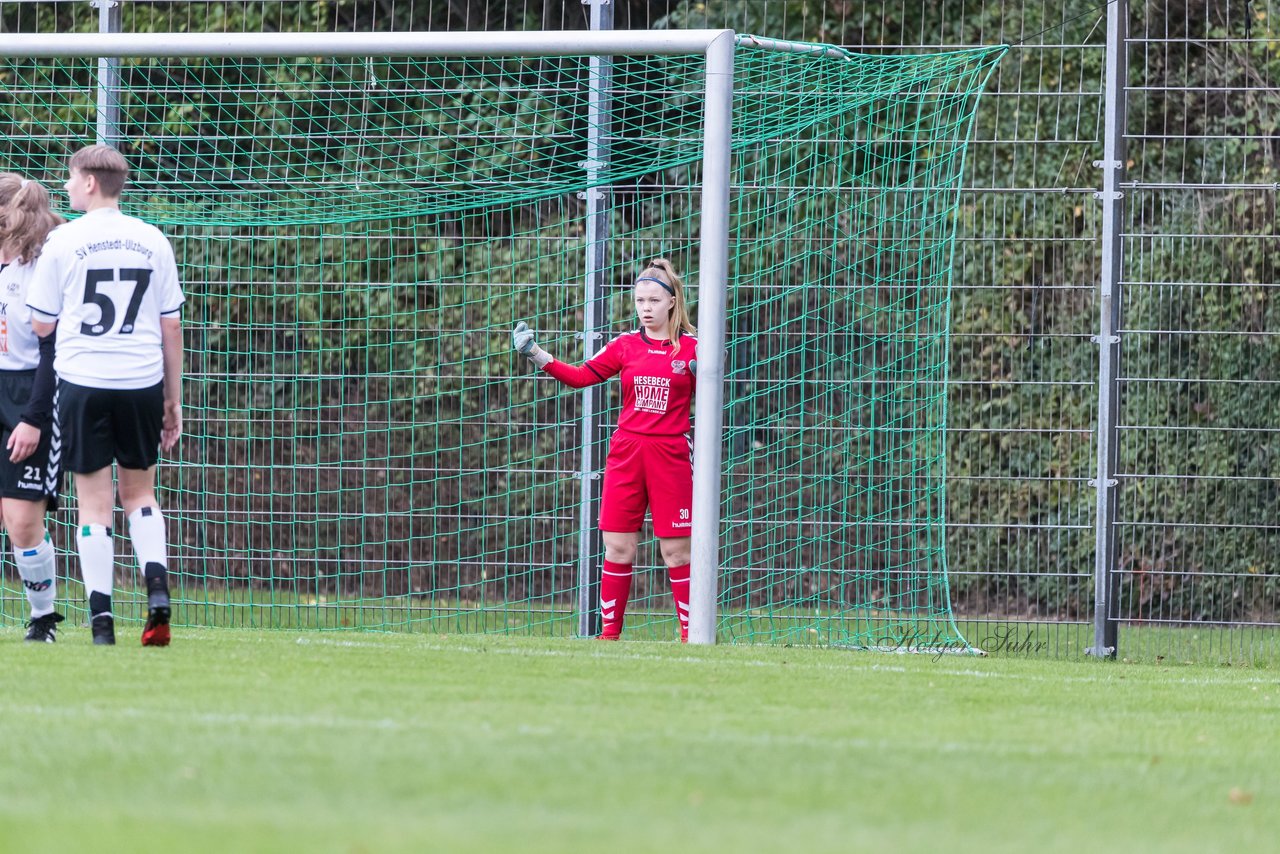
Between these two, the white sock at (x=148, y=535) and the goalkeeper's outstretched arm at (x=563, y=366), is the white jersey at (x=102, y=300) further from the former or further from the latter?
the goalkeeper's outstretched arm at (x=563, y=366)

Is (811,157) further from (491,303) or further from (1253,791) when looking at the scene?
(1253,791)

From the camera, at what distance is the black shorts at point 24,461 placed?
711 centimetres

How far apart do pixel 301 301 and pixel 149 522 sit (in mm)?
4733

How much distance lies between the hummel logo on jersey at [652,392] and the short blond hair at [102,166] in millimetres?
2919

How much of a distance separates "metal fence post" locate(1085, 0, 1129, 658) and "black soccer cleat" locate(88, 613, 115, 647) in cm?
490

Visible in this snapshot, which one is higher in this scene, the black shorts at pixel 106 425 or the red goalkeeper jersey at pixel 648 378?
the red goalkeeper jersey at pixel 648 378

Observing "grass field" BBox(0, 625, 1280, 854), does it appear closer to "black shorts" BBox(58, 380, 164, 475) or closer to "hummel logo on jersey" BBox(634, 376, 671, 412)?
"black shorts" BBox(58, 380, 164, 475)

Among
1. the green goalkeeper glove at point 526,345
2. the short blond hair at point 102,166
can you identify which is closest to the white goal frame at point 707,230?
the green goalkeeper glove at point 526,345

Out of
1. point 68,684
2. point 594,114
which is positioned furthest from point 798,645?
point 68,684

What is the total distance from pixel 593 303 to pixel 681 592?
170 cm

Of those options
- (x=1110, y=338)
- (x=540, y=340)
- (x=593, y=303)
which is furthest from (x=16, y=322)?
(x=1110, y=338)

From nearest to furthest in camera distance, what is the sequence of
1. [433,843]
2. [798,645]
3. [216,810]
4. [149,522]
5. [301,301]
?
[433,843] < [216,810] < [149,522] < [798,645] < [301,301]

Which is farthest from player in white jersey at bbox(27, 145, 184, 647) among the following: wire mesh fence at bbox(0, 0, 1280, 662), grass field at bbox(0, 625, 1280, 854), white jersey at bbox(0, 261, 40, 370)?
wire mesh fence at bbox(0, 0, 1280, 662)

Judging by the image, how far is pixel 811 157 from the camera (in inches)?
385
